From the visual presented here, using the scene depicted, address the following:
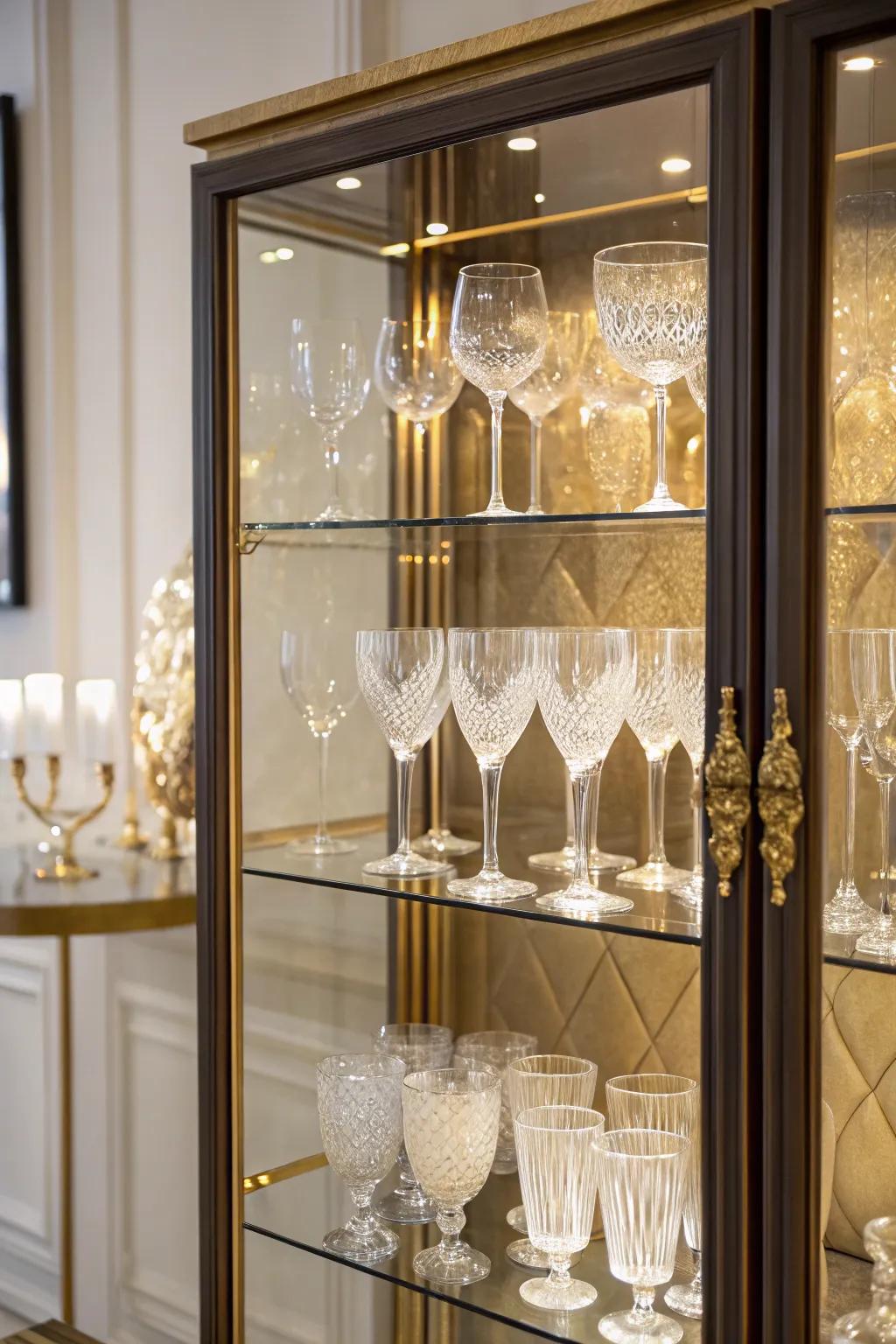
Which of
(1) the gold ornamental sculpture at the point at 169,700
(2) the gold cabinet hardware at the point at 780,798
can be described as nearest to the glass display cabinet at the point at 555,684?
(2) the gold cabinet hardware at the point at 780,798

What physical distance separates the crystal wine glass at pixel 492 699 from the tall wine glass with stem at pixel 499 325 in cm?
13

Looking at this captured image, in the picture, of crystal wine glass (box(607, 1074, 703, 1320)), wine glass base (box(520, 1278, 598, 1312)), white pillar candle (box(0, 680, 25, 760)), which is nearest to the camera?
crystal wine glass (box(607, 1074, 703, 1320))

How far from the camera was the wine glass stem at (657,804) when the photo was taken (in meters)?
1.37

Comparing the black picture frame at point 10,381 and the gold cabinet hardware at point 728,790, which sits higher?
the black picture frame at point 10,381

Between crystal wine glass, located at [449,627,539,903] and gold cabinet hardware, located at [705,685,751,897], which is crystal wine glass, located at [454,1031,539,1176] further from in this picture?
gold cabinet hardware, located at [705,685,751,897]

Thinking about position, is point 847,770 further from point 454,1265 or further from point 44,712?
point 44,712

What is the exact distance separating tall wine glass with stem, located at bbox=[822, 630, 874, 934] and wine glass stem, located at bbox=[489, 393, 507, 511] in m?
0.47

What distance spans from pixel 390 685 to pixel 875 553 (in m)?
0.58

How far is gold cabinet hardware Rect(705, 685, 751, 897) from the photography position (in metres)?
1.04

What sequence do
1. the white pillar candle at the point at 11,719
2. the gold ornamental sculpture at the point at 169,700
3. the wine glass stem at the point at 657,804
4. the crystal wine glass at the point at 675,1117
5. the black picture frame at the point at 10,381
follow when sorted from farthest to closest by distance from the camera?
the black picture frame at the point at 10,381, the white pillar candle at the point at 11,719, the gold ornamental sculpture at the point at 169,700, the wine glass stem at the point at 657,804, the crystal wine glass at the point at 675,1117

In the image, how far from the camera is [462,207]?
4.58 ft

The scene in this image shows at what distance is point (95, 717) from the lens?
214 centimetres

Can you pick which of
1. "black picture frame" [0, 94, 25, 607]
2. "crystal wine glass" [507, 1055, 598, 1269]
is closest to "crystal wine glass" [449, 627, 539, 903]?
"crystal wine glass" [507, 1055, 598, 1269]

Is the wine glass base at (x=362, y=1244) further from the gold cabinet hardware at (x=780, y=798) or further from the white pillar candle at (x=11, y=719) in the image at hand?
the white pillar candle at (x=11, y=719)
